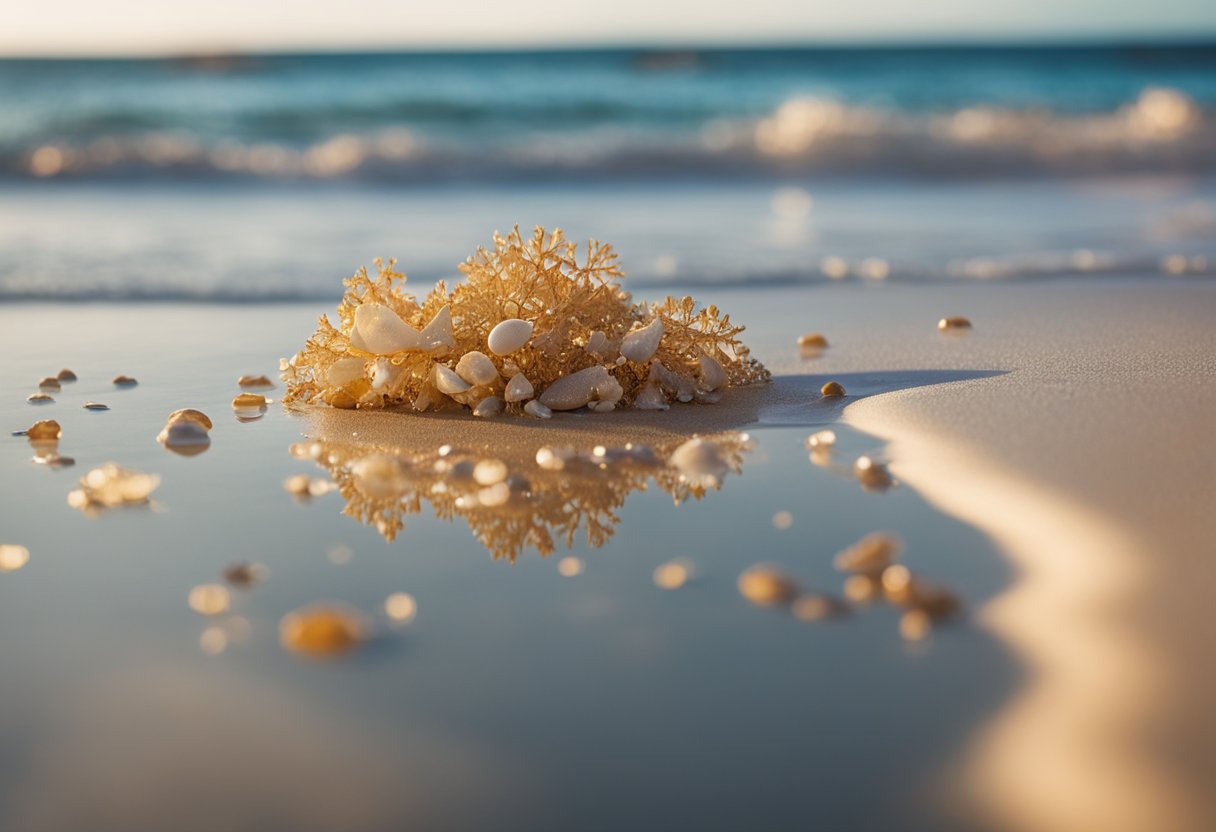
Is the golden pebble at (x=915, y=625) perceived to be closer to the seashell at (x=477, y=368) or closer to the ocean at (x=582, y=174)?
the seashell at (x=477, y=368)

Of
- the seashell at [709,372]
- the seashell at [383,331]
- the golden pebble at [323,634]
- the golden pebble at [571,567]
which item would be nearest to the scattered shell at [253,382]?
the seashell at [383,331]

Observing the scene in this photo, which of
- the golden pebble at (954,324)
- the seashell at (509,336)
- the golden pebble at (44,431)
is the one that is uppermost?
the seashell at (509,336)


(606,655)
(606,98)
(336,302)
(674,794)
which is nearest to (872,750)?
(674,794)

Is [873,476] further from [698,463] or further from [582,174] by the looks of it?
[582,174]

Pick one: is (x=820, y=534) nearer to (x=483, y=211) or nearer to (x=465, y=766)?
(x=465, y=766)

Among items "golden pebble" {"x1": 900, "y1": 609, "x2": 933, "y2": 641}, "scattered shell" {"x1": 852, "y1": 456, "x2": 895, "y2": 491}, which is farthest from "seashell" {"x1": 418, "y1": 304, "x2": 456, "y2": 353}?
"golden pebble" {"x1": 900, "y1": 609, "x2": 933, "y2": 641}

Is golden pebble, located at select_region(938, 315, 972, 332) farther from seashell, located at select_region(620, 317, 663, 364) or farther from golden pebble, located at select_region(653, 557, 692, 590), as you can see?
golden pebble, located at select_region(653, 557, 692, 590)
